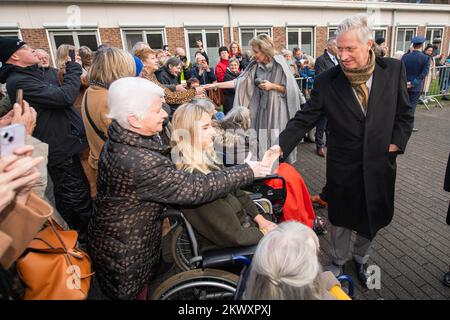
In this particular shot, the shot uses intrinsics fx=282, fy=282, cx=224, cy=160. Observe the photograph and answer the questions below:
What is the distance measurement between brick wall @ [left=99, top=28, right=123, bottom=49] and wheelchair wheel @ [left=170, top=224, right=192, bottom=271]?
11487 millimetres

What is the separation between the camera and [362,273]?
8.44 feet

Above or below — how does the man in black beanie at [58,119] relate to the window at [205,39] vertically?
below

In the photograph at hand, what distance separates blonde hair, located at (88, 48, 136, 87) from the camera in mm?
2547

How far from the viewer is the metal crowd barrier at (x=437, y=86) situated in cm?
944

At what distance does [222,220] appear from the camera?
1860 mm

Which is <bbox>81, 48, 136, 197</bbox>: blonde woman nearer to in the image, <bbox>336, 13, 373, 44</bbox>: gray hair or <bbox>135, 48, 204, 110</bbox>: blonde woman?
<bbox>135, 48, 204, 110</bbox>: blonde woman

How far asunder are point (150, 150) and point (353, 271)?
2.29 m

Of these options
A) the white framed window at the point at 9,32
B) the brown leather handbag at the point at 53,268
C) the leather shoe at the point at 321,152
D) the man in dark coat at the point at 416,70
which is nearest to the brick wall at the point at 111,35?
the white framed window at the point at 9,32

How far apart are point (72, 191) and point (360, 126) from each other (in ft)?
9.36

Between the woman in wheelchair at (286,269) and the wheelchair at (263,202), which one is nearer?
the woman in wheelchair at (286,269)

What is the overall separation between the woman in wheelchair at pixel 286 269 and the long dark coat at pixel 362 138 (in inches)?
48.3

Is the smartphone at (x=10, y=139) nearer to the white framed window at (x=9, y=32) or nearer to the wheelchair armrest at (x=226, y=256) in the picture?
the wheelchair armrest at (x=226, y=256)

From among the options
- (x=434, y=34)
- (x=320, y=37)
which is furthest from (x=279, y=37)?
(x=434, y=34)

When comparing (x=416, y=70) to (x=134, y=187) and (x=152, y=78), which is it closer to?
(x=152, y=78)
